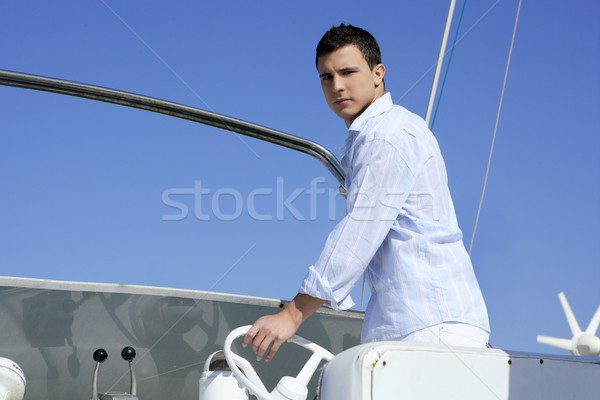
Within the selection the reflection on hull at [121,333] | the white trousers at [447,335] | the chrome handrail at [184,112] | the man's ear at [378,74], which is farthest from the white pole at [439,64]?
the white trousers at [447,335]

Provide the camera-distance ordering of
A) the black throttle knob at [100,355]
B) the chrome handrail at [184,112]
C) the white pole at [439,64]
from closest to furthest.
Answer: the black throttle knob at [100,355]
the chrome handrail at [184,112]
the white pole at [439,64]

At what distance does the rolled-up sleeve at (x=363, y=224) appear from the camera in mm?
1112

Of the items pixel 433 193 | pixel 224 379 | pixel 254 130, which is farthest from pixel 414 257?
pixel 254 130

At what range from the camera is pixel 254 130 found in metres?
2.14

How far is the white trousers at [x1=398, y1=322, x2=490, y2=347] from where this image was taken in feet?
3.59

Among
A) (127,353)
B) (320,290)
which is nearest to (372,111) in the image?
(320,290)

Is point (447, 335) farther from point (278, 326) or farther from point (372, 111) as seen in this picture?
point (372, 111)

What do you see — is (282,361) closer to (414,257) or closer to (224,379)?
(224,379)

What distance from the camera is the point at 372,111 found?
1242 mm

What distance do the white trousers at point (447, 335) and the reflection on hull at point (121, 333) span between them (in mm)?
920

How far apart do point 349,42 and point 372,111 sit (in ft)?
0.44

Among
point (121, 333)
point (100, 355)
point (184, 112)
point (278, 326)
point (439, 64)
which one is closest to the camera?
point (278, 326)

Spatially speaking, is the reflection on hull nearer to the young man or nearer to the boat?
the boat

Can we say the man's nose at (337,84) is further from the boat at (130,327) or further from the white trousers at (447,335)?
the boat at (130,327)
